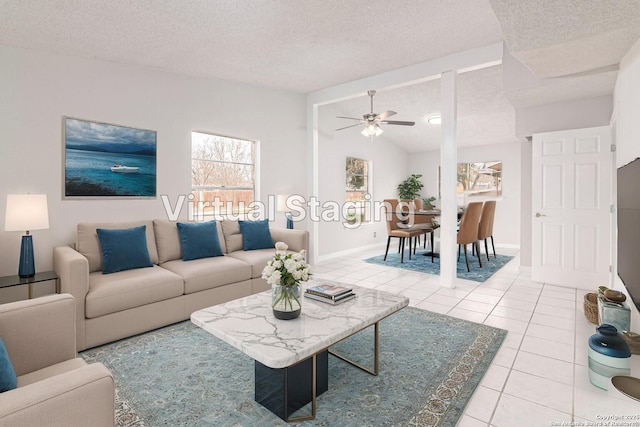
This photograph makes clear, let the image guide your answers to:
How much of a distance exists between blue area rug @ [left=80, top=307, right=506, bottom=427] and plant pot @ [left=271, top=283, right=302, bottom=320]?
0.50 metres

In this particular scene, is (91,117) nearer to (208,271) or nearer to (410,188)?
(208,271)

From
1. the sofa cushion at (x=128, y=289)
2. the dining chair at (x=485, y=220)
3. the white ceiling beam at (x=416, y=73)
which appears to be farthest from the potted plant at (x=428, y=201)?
the sofa cushion at (x=128, y=289)

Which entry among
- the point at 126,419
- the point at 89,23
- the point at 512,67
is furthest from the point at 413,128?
the point at 126,419

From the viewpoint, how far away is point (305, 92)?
5594 mm

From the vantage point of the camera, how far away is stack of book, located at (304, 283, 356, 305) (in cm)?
230

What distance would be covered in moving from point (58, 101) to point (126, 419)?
3.03m

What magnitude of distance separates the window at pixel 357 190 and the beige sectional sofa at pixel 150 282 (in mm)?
2892

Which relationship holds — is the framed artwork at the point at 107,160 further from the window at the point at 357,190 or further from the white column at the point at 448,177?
the window at the point at 357,190

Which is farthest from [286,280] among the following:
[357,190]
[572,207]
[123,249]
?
[357,190]

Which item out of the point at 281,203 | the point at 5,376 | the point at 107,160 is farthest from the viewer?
the point at 281,203

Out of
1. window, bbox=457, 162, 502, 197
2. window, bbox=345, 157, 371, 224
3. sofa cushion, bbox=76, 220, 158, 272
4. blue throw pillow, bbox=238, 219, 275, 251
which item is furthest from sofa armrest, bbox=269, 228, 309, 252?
window, bbox=457, 162, 502, 197

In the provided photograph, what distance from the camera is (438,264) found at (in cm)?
553

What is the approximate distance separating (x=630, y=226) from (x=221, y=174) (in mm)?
4291

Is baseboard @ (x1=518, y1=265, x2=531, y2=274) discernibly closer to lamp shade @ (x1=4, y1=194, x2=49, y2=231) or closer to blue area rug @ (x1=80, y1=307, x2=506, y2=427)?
blue area rug @ (x1=80, y1=307, x2=506, y2=427)
